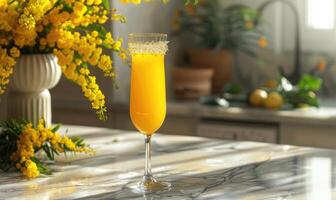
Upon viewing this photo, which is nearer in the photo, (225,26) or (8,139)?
(8,139)

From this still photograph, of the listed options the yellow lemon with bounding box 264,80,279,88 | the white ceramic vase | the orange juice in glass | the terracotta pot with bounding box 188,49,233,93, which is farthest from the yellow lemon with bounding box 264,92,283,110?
the orange juice in glass

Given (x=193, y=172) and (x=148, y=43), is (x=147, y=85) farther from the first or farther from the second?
(x=193, y=172)

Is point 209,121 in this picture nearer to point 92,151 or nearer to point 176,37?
point 176,37

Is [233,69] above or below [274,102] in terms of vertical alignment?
above

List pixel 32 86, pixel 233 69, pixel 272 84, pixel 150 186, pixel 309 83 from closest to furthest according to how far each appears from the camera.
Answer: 1. pixel 150 186
2. pixel 32 86
3. pixel 309 83
4. pixel 272 84
5. pixel 233 69

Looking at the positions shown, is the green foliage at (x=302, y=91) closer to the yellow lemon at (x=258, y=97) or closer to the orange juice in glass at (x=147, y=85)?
the yellow lemon at (x=258, y=97)

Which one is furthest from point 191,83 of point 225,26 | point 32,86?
point 32,86

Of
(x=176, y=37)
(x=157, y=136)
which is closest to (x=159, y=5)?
(x=176, y=37)

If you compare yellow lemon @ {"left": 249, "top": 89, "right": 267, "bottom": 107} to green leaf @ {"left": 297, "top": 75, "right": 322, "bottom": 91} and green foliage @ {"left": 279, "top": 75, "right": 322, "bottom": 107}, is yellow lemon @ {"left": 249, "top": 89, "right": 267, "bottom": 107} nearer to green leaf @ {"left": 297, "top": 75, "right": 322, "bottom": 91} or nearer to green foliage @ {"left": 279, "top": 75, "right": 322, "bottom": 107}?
green foliage @ {"left": 279, "top": 75, "right": 322, "bottom": 107}
